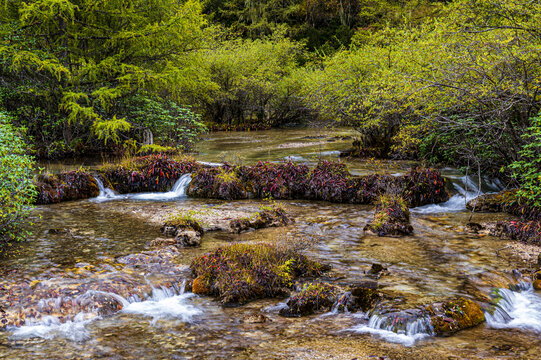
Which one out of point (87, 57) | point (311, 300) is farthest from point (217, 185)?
point (87, 57)

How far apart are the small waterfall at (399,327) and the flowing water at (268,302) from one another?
0.04ft

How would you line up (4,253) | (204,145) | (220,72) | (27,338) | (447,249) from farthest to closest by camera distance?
1. (220,72)
2. (204,145)
3. (447,249)
4. (4,253)
5. (27,338)

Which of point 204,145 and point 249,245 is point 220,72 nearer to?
point 204,145

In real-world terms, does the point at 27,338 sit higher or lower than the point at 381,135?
lower

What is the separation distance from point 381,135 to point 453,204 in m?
6.31

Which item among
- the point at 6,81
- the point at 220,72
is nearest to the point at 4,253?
the point at 6,81

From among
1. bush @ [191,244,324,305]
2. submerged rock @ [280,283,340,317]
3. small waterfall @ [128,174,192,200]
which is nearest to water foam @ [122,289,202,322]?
bush @ [191,244,324,305]

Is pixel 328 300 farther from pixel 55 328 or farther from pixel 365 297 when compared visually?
pixel 55 328

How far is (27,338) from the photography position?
15.5ft

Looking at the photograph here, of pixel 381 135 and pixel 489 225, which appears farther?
pixel 381 135

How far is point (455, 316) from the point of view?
197 inches

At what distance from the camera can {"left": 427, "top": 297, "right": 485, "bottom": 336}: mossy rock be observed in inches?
191

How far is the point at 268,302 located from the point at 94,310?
2394 millimetres

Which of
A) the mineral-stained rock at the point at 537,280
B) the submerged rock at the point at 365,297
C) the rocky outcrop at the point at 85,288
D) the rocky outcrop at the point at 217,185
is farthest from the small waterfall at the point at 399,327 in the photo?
the rocky outcrop at the point at 217,185
